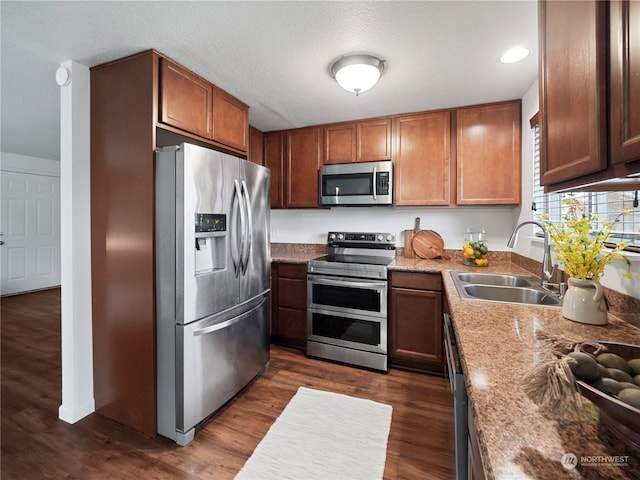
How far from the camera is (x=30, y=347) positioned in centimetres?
308

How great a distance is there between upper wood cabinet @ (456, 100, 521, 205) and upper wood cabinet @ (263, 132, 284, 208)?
1.83 metres

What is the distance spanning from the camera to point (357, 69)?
185 centimetres

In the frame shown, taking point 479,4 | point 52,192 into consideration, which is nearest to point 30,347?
point 52,192

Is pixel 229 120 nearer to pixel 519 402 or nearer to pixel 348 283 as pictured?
pixel 348 283

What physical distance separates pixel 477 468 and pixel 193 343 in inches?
60.8

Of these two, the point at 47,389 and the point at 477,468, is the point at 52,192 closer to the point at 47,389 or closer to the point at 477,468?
the point at 47,389

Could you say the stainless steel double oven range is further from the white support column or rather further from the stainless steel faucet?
the white support column

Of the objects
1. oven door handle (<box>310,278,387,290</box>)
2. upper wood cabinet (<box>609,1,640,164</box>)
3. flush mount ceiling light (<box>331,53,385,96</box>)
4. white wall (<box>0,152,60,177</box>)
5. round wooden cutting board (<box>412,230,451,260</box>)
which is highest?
white wall (<box>0,152,60,177</box>)

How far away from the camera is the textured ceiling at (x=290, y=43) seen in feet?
4.73

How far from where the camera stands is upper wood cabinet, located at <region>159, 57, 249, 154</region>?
1854 millimetres

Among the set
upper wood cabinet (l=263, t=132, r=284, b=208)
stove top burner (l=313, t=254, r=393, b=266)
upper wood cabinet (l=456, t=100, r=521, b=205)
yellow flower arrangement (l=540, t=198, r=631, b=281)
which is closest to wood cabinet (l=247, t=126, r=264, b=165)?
upper wood cabinet (l=263, t=132, r=284, b=208)

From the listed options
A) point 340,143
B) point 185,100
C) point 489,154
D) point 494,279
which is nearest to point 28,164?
point 185,100

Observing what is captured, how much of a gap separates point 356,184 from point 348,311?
48.7 inches

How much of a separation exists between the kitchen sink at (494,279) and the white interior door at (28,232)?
674 cm
